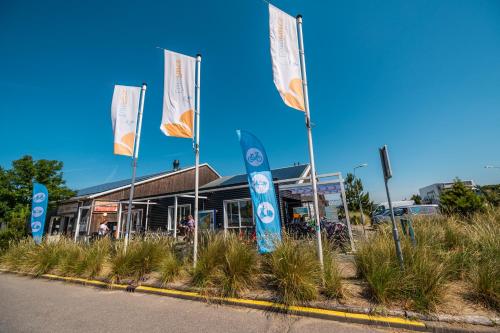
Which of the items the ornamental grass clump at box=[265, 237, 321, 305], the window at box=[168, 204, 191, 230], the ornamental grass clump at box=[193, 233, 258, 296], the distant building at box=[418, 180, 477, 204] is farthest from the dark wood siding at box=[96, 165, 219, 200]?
the distant building at box=[418, 180, 477, 204]

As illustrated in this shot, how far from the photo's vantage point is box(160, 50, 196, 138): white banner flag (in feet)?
20.7

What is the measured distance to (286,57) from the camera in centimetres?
542

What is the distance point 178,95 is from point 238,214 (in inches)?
327

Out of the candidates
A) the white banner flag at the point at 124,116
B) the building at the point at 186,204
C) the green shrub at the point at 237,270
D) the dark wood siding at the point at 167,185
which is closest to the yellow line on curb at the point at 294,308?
the green shrub at the point at 237,270

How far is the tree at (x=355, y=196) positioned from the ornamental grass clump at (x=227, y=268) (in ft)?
94.4

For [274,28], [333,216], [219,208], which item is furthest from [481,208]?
[219,208]

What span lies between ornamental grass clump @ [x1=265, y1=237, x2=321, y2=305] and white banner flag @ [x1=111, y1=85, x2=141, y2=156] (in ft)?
21.3

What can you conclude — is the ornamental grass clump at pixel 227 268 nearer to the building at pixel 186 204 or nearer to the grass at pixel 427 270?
the grass at pixel 427 270

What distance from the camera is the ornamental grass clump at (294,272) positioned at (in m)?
3.68

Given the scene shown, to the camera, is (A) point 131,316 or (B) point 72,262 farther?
(B) point 72,262

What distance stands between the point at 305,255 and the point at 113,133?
772 centimetres

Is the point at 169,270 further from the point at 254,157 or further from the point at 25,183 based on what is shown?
A: the point at 25,183

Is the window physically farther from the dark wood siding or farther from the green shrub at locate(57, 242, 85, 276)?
the green shrub at locate(57, 242, 85, 276)

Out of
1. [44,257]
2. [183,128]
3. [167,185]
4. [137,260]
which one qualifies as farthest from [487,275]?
[167,185]
